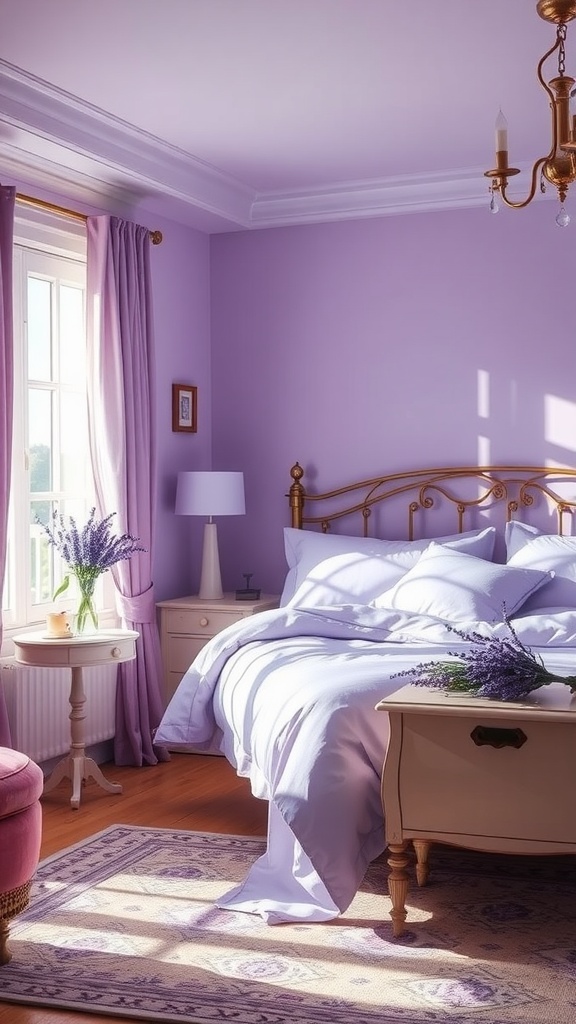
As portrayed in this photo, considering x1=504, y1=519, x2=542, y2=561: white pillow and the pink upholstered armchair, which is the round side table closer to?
the pink upholstered armchair

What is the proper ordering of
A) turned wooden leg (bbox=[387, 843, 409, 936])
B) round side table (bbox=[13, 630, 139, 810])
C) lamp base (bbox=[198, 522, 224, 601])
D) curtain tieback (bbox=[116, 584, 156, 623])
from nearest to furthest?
turned wooden leg (bbox=[387, 843, 409, 936]) < round side table (bbox=[13, 630, 139, 810]) < curtain tieback (bbox=[116, 584, 156, 623]) < lamp base (bbox=[198, 522, 224, 601])

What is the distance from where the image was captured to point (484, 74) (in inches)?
158

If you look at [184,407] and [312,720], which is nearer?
[312,720]

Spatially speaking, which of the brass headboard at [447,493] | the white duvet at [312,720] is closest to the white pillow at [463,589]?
the white duvet at [312,720]

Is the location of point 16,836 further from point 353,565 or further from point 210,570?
point 210,570

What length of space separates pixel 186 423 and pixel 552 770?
10.7 feet

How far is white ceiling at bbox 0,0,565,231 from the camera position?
11.5 feet

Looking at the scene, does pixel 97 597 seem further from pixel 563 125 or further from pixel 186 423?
pixel 563 125

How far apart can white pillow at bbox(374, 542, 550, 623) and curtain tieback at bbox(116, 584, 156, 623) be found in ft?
3.55

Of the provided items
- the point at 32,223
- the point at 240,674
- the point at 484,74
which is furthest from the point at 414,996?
the point at 32,223

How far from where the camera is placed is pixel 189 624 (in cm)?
544

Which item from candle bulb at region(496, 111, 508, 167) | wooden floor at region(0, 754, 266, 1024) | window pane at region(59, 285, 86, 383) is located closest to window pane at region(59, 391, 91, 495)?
window pane at region(59, 285, 86, 383)

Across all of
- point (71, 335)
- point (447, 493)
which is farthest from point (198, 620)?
point (71, 335)

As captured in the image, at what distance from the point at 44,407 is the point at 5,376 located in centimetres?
73
